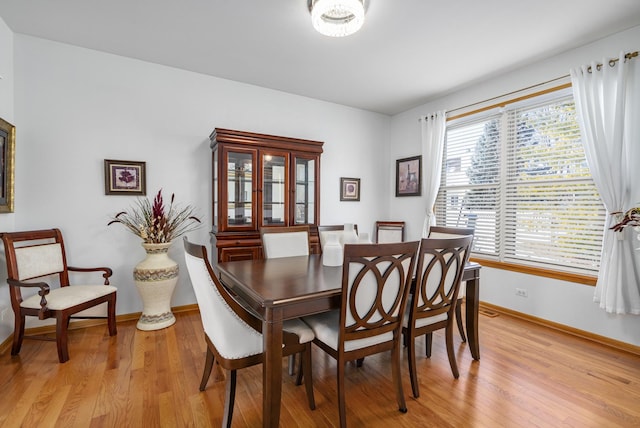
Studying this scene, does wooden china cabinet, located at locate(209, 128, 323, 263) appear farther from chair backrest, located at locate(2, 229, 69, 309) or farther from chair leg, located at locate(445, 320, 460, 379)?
chair leg, located at locate(445, 320, 460, 379)

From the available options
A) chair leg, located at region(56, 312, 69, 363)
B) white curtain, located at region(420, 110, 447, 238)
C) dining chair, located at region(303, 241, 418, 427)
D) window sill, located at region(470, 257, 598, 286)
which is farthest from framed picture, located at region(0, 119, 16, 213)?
window sill, located at region(470, 257, 598, 286)

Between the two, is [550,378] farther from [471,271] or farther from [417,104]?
[417,104]

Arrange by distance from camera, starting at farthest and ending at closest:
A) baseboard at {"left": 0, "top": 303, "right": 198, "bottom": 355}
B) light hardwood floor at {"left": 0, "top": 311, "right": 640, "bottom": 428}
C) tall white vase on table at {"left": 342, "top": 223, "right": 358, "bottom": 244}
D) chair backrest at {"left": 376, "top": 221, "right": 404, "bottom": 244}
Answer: chair backrest at {"left": 376, "top": 221, "right": 404, "bottom": 244}
tall white vase on table at {"left": 342, "top": 223, "right": 358, "bottom": 244}
baseboard at {"left": 0, "top": 303, "right": 198, "bottom": 355}
light hardwood floor at {"left": 0, "top": 311, "right": 640, "bottom": 428}

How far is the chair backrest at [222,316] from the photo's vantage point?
4.42 feet

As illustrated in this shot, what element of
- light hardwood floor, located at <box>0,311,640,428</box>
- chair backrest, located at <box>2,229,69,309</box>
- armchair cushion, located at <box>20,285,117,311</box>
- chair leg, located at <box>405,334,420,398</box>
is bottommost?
light hardwood floor, located at <box>0,311,640,428</box>

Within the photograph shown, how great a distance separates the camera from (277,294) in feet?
4.75

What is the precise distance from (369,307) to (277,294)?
499 millimetres

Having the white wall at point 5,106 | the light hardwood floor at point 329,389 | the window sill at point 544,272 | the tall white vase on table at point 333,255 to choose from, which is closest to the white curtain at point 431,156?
the window sill at point 544,272

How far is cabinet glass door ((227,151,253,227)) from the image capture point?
312 cm

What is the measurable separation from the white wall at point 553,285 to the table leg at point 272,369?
9.56 feet

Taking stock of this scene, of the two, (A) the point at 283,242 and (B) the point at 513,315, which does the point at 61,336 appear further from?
(B) the point at 513,315

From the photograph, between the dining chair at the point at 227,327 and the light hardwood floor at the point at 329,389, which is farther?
the light hardwood floor at the point at 329,389

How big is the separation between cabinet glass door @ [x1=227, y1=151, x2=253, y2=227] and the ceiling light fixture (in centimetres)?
152

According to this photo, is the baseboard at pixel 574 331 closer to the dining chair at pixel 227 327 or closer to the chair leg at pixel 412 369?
the chair leg at pixel 412 369
